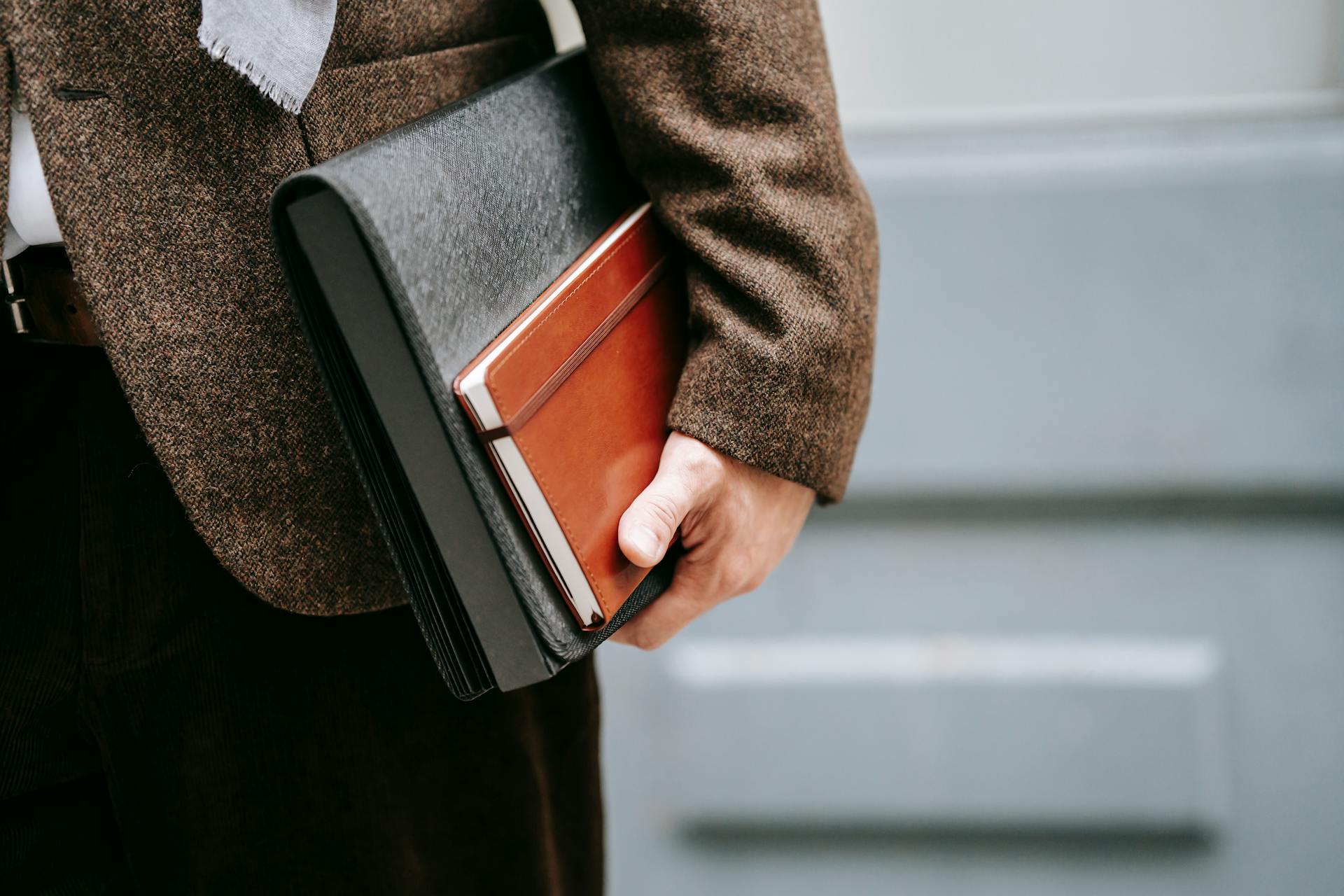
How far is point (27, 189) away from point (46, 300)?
6cm

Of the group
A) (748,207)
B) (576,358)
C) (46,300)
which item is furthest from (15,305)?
(748,207)

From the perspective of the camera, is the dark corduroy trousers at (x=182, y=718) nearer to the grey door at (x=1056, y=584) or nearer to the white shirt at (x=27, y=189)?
the white shirt at (x=27, y=189)

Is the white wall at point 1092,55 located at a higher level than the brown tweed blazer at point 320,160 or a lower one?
lower

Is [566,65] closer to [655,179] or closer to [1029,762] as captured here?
[655,179]

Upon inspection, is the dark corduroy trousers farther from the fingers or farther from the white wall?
the white wall

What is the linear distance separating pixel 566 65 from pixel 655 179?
0.36 feet

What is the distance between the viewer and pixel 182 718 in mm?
545

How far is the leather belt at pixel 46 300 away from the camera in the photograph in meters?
0.48

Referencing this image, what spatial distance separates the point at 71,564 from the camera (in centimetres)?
52

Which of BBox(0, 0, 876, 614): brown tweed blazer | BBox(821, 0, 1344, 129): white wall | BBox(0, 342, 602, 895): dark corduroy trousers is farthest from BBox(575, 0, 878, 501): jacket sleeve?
BBox(821, 0, 1344, 129): white wall

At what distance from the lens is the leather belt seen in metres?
0.48

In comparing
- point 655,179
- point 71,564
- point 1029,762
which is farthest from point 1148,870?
point 71,564

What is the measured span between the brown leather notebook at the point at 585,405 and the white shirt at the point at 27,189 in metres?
0.22

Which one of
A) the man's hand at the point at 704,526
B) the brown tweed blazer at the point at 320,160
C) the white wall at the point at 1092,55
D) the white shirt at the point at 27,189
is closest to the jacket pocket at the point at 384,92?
the brown tweed blazer at the point at 320,160
